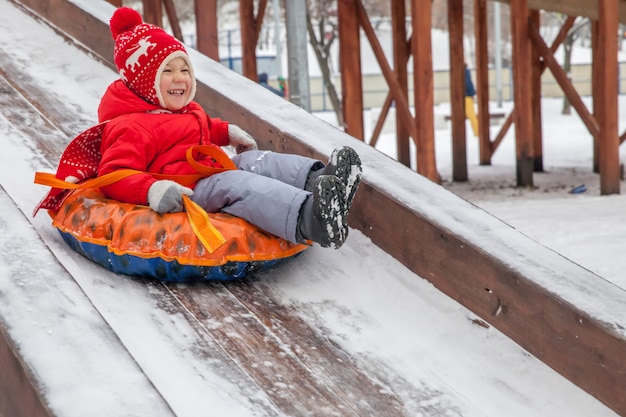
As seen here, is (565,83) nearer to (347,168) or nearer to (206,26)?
(206,26)

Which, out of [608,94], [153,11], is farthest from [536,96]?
[153,11]

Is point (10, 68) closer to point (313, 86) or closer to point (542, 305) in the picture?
point (542, 305)

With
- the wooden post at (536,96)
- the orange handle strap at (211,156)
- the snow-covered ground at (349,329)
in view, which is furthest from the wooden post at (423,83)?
the orange handle strap at (211,156)

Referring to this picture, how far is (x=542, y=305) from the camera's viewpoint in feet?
8.43

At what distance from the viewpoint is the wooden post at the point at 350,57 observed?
8.34 meters

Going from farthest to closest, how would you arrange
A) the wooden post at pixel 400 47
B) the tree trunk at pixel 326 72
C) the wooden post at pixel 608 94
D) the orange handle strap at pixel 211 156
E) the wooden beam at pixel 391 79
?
the tree trunk at pixel 326 72 < the wooden post at pixel 400 47 < the wooden beam at pixel 391 79 < the wooden post at pixel 608 94 < the orange handle strap at pixel 211 156

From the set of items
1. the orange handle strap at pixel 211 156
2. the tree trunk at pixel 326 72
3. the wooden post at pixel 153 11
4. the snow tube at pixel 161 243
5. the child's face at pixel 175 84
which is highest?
the wooden post at pixel 153 11

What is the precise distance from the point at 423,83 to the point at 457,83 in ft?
10.3

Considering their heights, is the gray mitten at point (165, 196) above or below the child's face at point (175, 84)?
below

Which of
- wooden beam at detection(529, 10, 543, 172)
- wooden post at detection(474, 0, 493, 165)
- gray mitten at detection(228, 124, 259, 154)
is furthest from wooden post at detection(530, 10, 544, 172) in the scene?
gray mitten at detection(228, 124, 259, 154)

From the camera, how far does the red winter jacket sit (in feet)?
9.85

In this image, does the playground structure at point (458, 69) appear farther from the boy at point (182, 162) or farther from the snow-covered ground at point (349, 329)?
the snow-covered ground at point (349, 329)

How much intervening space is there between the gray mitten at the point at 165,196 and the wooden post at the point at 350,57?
546 cm

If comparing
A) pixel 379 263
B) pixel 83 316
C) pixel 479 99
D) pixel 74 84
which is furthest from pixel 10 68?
pixel 479 99
